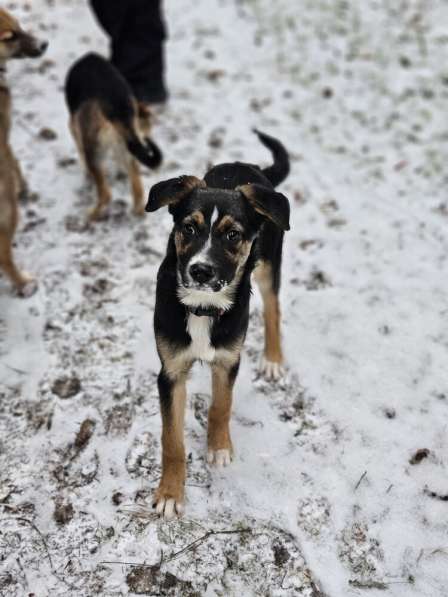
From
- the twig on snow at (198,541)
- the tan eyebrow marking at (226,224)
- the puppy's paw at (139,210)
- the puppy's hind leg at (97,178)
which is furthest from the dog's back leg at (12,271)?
the twig on snow at (198,541)

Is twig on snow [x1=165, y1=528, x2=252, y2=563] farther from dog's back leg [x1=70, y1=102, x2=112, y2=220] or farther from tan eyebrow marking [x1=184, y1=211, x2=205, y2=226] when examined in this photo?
dog's back leg [x1=70, y1=102, x2=112, y2=220]

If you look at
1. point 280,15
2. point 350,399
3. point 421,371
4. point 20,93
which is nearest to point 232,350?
point 350,399

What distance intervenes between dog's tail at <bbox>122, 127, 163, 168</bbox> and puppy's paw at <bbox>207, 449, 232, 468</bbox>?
2495 mm

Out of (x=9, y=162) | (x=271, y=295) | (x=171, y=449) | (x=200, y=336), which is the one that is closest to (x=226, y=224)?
(x=200, y=336)

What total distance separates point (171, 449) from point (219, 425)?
0.36 meters

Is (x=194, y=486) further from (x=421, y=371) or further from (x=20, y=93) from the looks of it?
(x=20, y=93)

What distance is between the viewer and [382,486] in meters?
2.95

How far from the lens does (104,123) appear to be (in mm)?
4457

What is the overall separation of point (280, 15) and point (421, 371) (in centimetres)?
641

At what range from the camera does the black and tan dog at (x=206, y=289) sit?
2432mm

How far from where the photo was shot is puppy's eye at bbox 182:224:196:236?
246 cm

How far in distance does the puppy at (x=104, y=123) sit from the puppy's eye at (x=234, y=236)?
7.03 ft

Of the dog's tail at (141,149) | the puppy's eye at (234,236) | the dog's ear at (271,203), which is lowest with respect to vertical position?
the dog's tail at (141,149)

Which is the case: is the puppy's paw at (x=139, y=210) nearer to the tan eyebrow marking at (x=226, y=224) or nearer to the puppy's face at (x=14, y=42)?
the puppy's face at (x=14, y=42)
